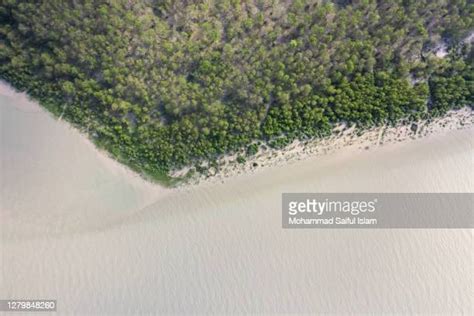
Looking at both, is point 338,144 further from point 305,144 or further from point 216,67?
point 216,67

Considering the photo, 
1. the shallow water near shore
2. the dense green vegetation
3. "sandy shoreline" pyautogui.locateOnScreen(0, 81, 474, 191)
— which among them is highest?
the dense green vegetation

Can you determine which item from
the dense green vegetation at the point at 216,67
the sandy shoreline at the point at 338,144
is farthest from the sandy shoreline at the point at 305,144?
the dense green vegetation at the point at 216,67

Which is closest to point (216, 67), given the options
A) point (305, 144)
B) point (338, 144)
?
A: point (305, 144)

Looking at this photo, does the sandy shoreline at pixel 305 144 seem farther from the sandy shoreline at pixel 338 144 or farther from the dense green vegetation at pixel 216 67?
the dense green vegetation at pixel 216 67

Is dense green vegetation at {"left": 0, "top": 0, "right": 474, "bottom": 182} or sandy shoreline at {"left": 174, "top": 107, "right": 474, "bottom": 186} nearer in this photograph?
dense green vegetation at {"left": 0, "top": 0, "right": 474, "bottom": 182}

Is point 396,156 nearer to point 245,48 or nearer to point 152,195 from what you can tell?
point 245,48

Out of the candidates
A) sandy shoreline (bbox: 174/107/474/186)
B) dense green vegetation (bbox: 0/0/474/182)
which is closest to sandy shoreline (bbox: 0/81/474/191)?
sandy shoreline (bbox: 174/107/474/186)

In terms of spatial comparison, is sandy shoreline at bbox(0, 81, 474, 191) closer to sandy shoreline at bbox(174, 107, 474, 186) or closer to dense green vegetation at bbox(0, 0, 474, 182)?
sandy shoreline at bbox(174, 107, 474, 186)
